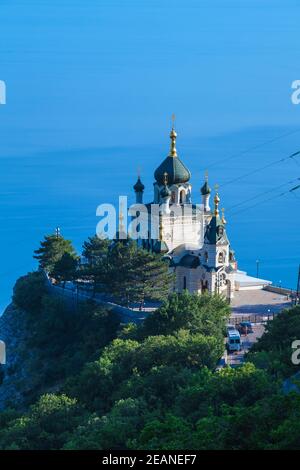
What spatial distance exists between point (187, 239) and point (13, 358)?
4891 mm

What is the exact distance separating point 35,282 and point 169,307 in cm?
711

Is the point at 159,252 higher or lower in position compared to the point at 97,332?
higher

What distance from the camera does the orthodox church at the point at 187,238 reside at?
81.3ft

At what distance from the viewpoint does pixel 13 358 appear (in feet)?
83.4

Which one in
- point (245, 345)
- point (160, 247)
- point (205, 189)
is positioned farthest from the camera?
point (205, 189)

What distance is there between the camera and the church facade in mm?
24781

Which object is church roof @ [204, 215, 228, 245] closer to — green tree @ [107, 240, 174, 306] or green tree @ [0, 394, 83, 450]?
green tree @ [107, 240, 174, 306]

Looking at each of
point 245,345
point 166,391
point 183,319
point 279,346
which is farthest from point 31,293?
point 166,391

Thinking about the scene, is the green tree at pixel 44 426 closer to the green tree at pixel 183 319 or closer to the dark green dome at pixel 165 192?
the green tree at pixel 183 319

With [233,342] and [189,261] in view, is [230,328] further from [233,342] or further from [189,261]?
[189,261]

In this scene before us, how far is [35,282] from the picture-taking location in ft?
89.7

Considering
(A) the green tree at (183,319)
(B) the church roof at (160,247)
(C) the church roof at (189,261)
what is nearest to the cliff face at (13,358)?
(A) the green tree at (183,319)

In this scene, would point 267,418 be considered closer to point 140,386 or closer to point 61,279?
point 140,386
